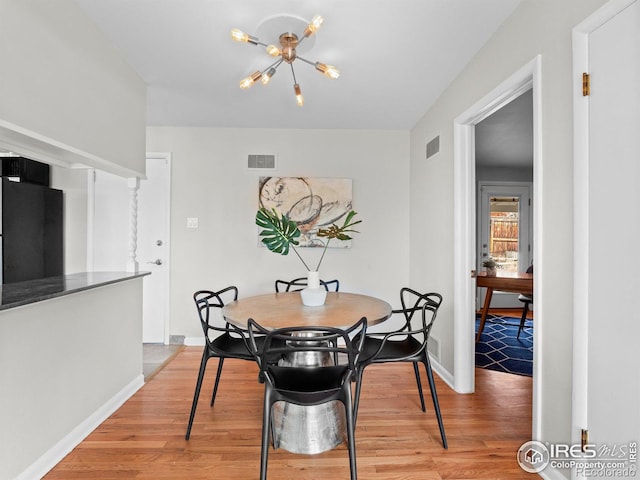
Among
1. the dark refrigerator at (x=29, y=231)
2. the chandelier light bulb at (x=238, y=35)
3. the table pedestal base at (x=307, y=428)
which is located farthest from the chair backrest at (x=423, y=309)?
the dark refrigerator at (x=29, y=231)

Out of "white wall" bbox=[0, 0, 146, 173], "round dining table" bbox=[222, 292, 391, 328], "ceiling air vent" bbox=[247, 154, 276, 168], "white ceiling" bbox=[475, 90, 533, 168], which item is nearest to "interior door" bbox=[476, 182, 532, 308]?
"white ceiling" bbox=[475, 90, 533, 168]

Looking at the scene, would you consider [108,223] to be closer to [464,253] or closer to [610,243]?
[464,253]

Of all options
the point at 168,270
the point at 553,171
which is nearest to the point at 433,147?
the point at 553,171

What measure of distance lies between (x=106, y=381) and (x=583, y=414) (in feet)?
8.73

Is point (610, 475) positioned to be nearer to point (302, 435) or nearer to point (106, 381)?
point (302, 435)

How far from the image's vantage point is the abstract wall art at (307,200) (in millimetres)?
3830

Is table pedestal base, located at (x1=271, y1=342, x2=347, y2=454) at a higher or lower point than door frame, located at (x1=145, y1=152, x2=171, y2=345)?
lower

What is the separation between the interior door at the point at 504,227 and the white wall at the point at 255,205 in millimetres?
2676

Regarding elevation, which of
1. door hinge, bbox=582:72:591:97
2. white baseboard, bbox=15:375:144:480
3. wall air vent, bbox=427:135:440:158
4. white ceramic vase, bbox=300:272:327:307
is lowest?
white baseboard, bbox=15:375:144:480

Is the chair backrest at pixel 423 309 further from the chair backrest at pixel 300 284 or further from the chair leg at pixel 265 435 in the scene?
the chair leg at pixel 265 435

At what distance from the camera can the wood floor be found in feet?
5.67

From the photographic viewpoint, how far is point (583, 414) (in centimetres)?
147

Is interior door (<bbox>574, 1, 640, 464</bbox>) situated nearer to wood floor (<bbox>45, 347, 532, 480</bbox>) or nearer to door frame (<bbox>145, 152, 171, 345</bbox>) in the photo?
wood floor (<bbox>45, 347, 532, 480</bbox>)

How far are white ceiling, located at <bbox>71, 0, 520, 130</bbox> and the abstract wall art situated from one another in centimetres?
69
